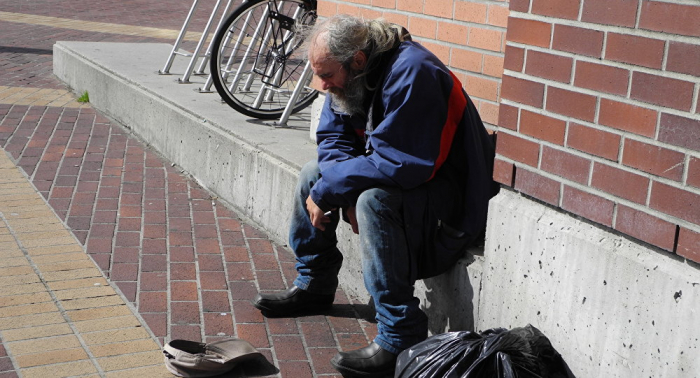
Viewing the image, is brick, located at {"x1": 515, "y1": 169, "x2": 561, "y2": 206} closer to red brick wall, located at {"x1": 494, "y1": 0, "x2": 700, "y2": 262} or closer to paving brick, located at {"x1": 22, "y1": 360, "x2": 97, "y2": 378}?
red brick wall, located at {"x1": 494, "y1": 0, "x2": 700, "y2": 262}

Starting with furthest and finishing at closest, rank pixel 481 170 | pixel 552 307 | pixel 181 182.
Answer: pixel 181 182
pixel 481 170
pixel 552 307

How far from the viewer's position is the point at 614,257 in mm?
2566

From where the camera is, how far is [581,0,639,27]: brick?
8.05 ft

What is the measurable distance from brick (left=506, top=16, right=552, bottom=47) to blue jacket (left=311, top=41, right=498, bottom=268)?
32 centimetres

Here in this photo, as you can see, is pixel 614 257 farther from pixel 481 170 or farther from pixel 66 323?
pixel 66 323

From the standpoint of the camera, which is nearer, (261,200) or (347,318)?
(347,318)

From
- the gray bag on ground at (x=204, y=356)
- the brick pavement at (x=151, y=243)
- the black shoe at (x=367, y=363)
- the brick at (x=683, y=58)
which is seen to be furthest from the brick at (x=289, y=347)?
the brick at (x=683, y=58)

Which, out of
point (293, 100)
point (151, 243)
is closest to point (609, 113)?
point (151, 243)

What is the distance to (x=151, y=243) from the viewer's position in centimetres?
441

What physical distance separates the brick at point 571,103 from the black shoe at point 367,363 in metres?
1.07

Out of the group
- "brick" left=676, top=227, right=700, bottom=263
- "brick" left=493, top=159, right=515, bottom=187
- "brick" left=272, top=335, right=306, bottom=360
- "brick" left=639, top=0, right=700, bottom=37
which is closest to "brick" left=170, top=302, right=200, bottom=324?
"brick" left=272, top=335, right=306, bottom=360

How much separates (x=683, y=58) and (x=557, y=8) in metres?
0.49

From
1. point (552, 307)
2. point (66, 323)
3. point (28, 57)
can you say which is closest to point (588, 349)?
point (552, 307)

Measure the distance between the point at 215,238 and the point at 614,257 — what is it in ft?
8.07
